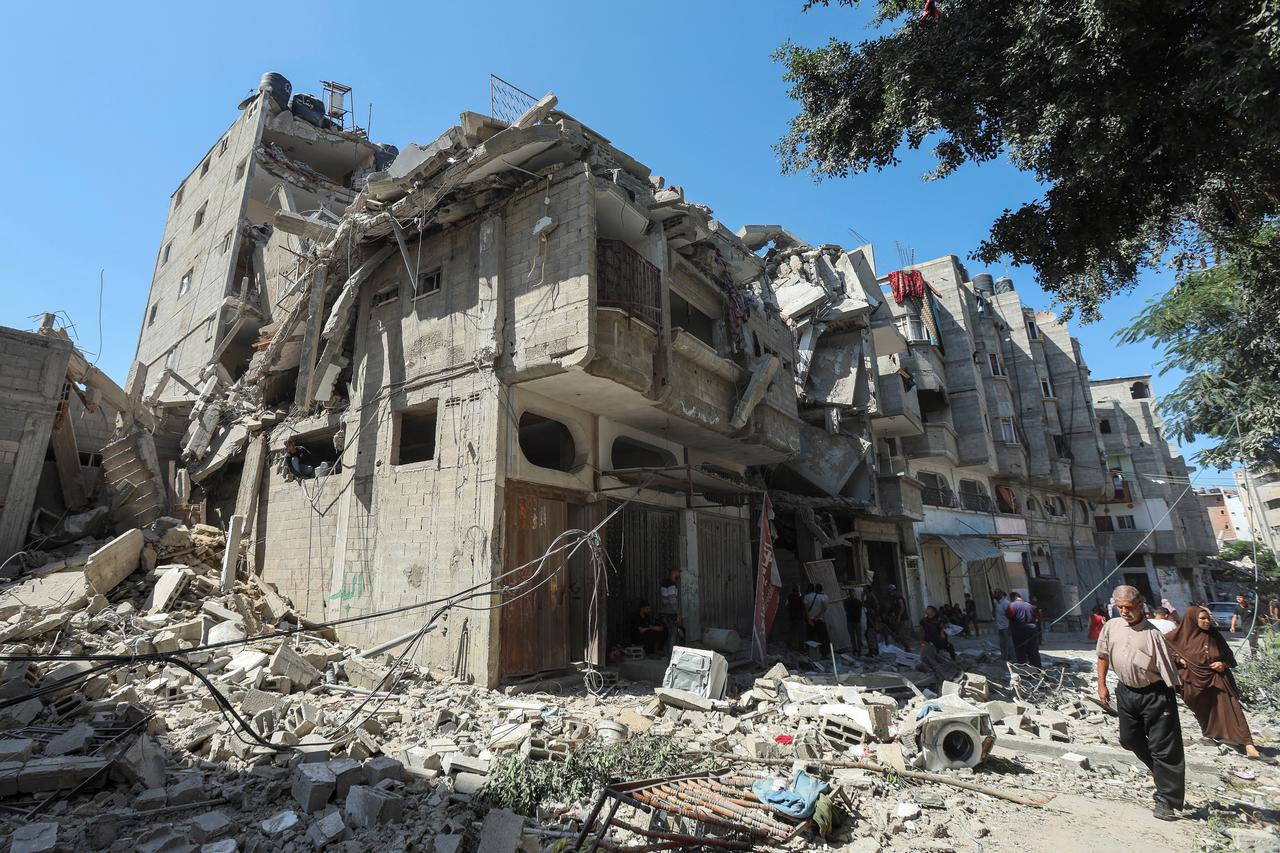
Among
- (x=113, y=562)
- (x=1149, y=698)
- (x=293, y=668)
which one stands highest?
(x=113, y=562)

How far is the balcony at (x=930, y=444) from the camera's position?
2389 centimetres

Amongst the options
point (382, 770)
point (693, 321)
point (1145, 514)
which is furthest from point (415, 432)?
point (1145, 514)

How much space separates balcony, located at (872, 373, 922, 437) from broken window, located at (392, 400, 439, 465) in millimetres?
14462

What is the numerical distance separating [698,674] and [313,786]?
5.20m

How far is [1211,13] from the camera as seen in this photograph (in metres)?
4.89

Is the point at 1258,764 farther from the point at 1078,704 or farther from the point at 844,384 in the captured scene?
the point at 844,384

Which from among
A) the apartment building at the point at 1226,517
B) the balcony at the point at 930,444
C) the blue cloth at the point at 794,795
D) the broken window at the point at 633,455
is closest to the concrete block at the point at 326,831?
the blue cloth at the point at 794,795

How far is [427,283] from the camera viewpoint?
12211mm

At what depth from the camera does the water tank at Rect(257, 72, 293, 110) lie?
2447cm

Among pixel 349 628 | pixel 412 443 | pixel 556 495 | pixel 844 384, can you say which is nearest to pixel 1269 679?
pixel 556 495

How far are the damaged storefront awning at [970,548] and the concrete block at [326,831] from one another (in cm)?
2252

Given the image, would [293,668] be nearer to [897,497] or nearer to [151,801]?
[151,801]

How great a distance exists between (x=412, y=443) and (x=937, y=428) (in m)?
19.8

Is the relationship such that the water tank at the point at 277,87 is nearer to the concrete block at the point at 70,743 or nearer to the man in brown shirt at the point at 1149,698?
the concrete block at the point at 70,743
